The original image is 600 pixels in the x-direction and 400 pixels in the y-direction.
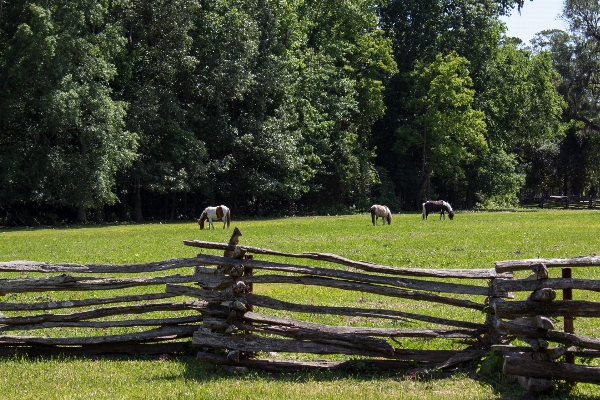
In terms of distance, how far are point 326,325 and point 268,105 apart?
170 feet

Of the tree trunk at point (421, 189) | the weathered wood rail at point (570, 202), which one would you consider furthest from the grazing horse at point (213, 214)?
the weathered wood rail at point (570, 202)

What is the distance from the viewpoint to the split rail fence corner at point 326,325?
8.32 m

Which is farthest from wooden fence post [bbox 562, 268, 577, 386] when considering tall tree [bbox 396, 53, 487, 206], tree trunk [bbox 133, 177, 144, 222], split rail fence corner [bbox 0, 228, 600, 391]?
tall tree [bbox 396, 53, 487, 206]

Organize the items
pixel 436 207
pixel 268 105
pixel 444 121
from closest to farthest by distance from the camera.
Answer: pixel 436 207, pixel 268 105, pixel 444 121

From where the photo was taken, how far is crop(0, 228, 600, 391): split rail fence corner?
8320 mm

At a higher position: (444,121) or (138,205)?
(444,121)

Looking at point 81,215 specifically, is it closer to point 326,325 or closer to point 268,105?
point 268,105

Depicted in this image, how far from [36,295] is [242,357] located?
22.5 ft

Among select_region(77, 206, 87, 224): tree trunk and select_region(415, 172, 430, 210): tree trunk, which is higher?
select_region(415, 172, 430, 210): tree trunk

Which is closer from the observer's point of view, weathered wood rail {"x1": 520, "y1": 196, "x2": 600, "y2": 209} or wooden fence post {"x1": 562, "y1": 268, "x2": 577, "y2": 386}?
wooden fence post {"x1": 562, "y1": 268, "x2": 577, "y2": 386}

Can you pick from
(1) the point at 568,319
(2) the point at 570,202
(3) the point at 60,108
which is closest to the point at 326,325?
(1) the point at 568,319

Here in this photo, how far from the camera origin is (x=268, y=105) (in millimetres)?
60844

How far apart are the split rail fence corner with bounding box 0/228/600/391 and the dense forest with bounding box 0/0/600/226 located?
36083mm

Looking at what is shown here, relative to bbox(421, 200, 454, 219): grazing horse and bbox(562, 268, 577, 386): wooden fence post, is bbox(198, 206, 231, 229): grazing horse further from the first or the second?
bbox(562, 268, 577, 386): wooden fence post
